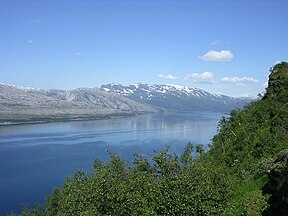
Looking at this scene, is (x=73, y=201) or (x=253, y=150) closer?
(x=73, y=201)

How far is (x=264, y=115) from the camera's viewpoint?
40.9 m

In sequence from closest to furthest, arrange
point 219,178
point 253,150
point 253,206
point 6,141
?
point 253,206 < point 219,178 < point 253,150 < point 6,141

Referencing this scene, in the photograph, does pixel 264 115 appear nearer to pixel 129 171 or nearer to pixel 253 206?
pixel 129 171

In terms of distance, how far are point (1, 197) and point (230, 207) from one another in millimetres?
59243

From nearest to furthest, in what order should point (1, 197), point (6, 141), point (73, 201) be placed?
point (73, 201)
point (1, 197)
point (6, 141)

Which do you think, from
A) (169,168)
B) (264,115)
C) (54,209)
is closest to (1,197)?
(54,209)

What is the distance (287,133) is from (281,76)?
64.3ft

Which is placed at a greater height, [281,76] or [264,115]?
[281,76]

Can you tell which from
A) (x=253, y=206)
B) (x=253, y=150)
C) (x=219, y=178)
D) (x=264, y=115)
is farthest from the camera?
(x=264, y=115)

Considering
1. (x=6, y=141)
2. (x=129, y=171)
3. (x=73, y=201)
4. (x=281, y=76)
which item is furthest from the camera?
(x=6, y=141)

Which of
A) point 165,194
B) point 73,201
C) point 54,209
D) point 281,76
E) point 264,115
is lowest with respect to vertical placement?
point 54,209

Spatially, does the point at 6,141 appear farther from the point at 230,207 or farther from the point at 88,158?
the point at 230,207

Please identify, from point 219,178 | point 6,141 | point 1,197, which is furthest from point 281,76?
point 6,141

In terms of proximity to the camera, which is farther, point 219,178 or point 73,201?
point 219,178
